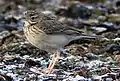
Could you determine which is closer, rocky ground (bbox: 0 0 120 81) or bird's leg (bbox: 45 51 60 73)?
rocky ground (bbox: 0 0 120 81)

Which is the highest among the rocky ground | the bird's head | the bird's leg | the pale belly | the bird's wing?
the bird's head

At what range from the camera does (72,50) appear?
30.7ft

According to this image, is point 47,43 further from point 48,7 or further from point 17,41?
point 48,7

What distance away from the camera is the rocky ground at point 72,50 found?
793 cm

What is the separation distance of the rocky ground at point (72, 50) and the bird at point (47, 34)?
0.38m

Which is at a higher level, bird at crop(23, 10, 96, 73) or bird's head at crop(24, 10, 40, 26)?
bird's head at crop(24, 10, 40, 26)

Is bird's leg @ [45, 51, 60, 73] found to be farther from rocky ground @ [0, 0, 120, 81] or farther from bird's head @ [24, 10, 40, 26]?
bird's head @ [24, 10, 40, 26]

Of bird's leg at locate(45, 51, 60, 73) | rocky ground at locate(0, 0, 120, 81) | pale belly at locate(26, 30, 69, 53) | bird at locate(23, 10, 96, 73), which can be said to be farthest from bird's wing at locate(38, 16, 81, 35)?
rocky ground at locate(0, 0, 120, 81)

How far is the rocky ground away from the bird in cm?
38

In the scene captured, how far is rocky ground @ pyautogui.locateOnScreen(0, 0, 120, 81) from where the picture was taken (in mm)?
7934

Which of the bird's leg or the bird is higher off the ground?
the bird

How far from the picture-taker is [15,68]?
27.2 feet

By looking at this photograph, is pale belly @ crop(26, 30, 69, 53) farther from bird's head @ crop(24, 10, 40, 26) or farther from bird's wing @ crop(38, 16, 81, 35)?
bird's head @ crop(24, 10, 40, 26)

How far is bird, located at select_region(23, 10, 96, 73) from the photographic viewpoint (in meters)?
7.92
